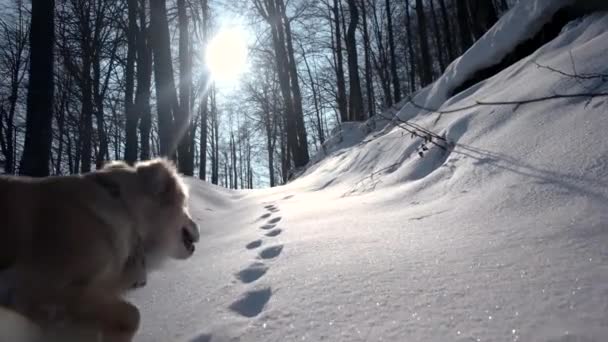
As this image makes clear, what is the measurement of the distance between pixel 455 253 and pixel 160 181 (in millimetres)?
1654

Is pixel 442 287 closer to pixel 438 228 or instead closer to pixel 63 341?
pixel 438 228

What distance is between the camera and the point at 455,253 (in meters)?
1.86

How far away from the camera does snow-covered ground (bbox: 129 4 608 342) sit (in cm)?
133

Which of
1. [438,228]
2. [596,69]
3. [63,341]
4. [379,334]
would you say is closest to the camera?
[379,334]

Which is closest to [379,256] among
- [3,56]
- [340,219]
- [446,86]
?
[340,219]

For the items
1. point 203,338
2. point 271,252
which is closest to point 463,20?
point 271,252

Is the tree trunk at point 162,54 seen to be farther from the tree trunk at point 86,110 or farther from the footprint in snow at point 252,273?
the tree trunk at point 86,110

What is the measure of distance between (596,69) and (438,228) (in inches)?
77.6

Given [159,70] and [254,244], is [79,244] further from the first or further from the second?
[159,70]

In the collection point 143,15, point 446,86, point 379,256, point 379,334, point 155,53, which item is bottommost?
point 379,334

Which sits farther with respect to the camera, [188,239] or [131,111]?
[131,111]

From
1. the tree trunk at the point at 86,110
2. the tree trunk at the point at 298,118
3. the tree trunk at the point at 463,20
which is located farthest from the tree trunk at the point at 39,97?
the tree trunk at the point at 86,110

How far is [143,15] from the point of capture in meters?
15.8

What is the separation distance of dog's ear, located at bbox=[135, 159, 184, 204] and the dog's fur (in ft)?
0.10
